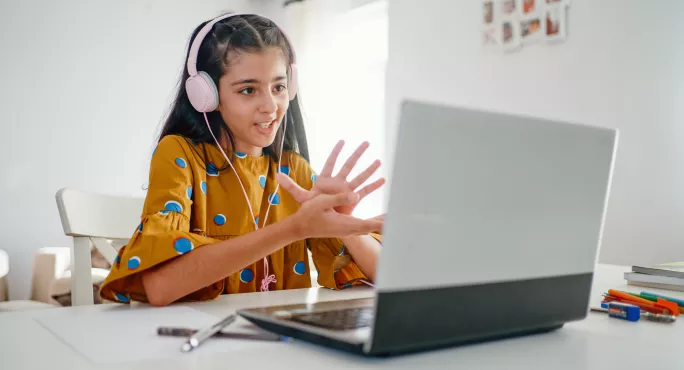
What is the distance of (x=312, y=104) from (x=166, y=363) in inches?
174

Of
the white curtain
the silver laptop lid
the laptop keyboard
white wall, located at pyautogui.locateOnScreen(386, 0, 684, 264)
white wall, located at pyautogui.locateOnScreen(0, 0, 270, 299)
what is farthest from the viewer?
the white curtain

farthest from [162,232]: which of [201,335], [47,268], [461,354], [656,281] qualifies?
[47,268]

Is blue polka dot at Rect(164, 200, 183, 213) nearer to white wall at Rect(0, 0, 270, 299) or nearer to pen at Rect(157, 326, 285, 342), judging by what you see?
pen at Rect(157, 326, 285, 342)

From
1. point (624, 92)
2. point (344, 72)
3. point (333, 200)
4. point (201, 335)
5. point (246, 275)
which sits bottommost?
point (246, 275)

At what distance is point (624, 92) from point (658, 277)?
Result: 186cm

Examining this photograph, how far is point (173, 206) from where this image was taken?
981 millimetres

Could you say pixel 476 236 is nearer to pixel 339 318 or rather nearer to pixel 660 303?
pixel 339 318

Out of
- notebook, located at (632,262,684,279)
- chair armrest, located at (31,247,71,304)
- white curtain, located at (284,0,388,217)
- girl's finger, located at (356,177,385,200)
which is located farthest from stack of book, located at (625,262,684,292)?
chair armrest, located at (31,247,71,304)

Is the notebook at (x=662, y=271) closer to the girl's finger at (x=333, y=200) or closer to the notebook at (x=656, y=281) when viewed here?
the notebook at (x=656, y=281)

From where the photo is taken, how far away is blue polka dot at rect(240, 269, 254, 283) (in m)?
1.18

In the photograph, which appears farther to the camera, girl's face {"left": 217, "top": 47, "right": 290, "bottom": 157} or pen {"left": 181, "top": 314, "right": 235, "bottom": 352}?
girl's face {"left": 217, "top": 47, "right": 290, "bottom": 157}

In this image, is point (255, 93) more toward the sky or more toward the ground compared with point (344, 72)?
more toward the ground

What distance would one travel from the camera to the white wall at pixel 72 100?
388 centimetres

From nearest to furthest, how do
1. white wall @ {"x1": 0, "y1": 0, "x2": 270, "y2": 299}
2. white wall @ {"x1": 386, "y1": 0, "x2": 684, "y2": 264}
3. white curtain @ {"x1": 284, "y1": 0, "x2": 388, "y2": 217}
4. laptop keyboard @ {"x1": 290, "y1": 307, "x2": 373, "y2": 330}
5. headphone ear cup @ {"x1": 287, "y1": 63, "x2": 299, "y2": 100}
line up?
1. laptop keyboard @ {"x1": 290, "y1": 307, "x2": 373, "y2": 330}
2. headphone ear cup @ {"x1": 287, "y1": 63, "x2": 299, "y2": 100}
3. white wall @ {"x1": 386, "y1": 0, "x2": 684, "y2": 264}
4. white wall @ {"x1": 0, "y1": 0, "x2": 270, "y2": 299}
5. white curtain @ {"x1": 284, "y1": 0, "x2": 388, "y2": 217}
